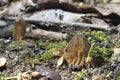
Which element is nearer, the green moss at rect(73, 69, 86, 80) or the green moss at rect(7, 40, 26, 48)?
the green moss at rect(73, 69, 86, 80)

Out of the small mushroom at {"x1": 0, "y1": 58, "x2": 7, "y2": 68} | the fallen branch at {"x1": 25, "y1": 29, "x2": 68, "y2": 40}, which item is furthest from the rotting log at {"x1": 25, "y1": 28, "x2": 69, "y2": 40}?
the small mushroom at {"x1": 0, "y1": 58, "x2": 7, "y2": 68}

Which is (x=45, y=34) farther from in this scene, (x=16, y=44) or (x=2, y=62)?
(x=2, y=62)

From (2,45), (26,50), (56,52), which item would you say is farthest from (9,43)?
(56,52)

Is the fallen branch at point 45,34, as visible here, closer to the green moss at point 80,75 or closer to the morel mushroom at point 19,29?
the morel mushroom at point 19,29

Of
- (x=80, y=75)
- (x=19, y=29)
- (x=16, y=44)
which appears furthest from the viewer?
(x=19, y=29)

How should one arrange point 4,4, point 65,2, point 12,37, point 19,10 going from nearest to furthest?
point 12,37 → point 65,2 → point 19,10 → point 4,4

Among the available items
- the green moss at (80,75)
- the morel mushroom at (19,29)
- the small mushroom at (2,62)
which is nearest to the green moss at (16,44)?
the morel mushroom at (19,29)

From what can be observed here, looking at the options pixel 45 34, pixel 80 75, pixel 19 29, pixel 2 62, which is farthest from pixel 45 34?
pixel 80 75

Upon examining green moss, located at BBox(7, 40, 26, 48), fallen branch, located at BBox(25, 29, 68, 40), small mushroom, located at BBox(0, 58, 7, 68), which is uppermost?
fallen branch, located at BBox(25, 29, 68, 40)

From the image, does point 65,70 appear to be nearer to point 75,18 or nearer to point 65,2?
point 75,18

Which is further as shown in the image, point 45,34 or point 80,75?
point 45,34

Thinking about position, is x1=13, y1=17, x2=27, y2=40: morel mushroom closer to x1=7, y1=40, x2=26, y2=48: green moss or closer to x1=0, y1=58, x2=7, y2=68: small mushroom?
x1=7, y1=40, x2=26, y2=48: green moss
